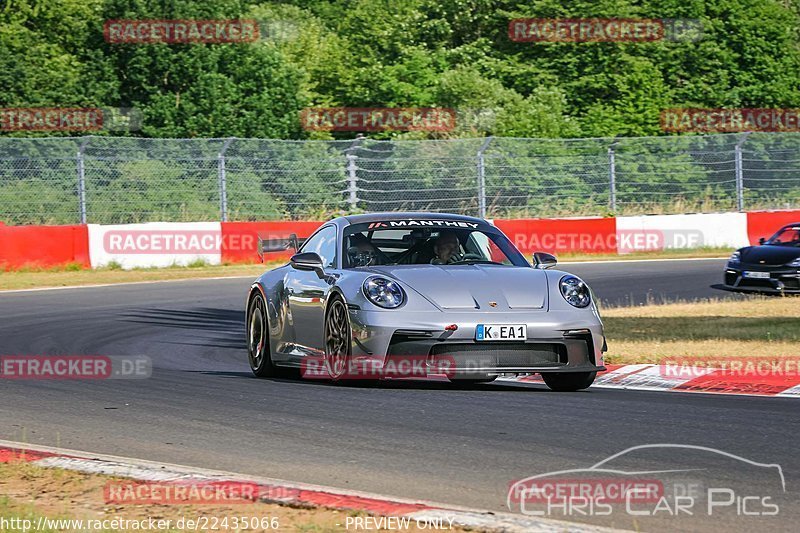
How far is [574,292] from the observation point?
30.9 ft

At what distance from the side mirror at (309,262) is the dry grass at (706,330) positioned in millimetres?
2847

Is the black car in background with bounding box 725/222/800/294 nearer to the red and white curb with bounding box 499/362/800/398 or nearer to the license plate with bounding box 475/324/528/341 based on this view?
the red and white curb with bounding box 499/362/800/398

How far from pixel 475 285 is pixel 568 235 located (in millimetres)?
19268

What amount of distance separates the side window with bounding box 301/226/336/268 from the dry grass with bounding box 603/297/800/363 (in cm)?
265

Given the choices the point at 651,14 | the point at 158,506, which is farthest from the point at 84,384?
the point at 651,14

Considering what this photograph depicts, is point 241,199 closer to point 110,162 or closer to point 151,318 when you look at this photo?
point 110,162

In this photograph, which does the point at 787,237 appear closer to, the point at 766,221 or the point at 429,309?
the point at 766,221

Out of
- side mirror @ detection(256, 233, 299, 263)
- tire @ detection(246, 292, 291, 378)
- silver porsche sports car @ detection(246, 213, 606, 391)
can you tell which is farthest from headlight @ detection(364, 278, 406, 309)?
side mirror @ detection(256, 233, 299, 263)

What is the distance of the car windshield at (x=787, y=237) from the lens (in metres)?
21.0

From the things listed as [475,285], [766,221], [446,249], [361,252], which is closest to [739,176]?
[766,221]

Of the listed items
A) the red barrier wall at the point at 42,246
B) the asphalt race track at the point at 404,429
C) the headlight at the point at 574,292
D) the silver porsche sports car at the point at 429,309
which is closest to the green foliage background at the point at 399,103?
the red barrier wall at the point at 42,246

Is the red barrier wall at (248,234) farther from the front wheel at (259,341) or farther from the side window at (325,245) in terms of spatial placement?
the side window at (325,245)

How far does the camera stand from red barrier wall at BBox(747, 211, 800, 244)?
28297 millimetres

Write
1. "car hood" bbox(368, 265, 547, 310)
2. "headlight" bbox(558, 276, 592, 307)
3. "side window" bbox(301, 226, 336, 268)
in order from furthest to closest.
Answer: "side window" bbox(301, 226, 336, 268) → "headlight" bbox(558, 276, 592, 307) → "car hood" bbox(368, 265, 547, 310)
